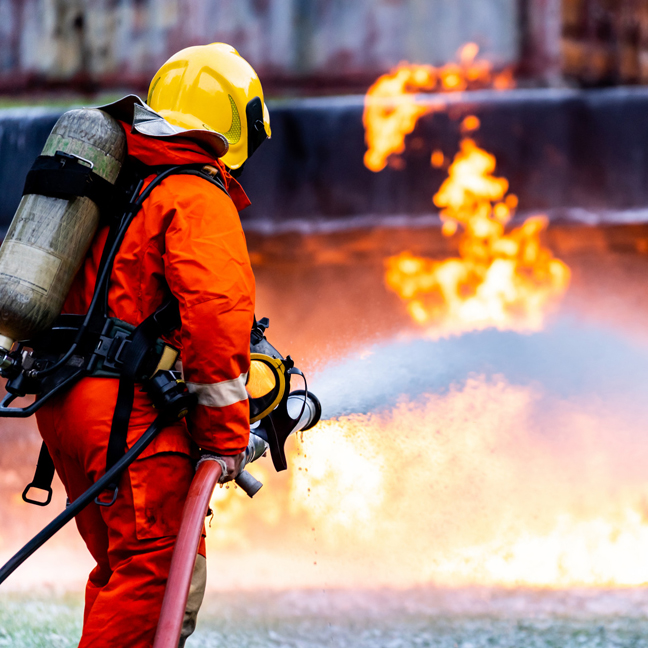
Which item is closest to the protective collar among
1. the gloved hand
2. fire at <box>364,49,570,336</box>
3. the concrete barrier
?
the gloved hand

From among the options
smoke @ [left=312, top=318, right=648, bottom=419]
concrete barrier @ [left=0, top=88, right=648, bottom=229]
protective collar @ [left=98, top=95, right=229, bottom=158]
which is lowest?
smoke @ [left=312, top=318, right=648, bottom=419]

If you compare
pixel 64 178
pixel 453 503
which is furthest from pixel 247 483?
pixel 453 503

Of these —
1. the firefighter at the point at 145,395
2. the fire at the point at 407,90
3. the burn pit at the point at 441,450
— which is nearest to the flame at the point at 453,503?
the burn pit at the point at 441,450

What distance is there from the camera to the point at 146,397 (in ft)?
6.73

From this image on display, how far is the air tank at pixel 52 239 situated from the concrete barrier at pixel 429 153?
3.70 metres

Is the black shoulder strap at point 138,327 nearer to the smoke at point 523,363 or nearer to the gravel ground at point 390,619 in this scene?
the gravel ground at point 390,619

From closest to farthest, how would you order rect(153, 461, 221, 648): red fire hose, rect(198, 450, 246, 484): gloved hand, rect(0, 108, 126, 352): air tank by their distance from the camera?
rect(153, 461, 221, 648): red fire hose, rect(0, 108, 126, 352): air tank, rect(198, 450, 246, 484): gloved hand

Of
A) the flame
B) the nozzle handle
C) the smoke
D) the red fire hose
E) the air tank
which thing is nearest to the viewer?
the red fire hose

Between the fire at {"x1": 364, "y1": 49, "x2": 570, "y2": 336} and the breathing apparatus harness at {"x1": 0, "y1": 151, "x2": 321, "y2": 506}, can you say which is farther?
the fire at {"x1": 364, "y1": 49, "x2": 570, "y2": 336}

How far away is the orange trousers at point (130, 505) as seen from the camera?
1959 millimetres

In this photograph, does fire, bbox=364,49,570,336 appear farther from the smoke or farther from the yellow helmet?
the yellow helmet

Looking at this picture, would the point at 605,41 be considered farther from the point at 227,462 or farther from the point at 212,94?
the point at 227,462

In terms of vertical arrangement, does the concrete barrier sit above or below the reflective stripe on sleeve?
below

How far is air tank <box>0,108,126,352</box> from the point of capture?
1.91 meters
